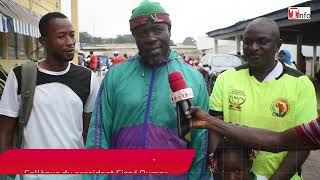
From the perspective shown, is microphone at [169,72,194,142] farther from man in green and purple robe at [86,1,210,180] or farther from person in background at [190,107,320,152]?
man in green and purple robe at [86,1,210,180]

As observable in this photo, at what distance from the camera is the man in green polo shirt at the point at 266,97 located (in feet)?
7.79

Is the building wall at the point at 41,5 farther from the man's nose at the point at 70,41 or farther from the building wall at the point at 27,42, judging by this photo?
the man's nose at the point at 70,41

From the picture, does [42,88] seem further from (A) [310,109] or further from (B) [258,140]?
(A) [310,109]

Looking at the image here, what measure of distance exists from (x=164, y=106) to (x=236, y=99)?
0.46 m

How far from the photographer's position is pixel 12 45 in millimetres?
12922

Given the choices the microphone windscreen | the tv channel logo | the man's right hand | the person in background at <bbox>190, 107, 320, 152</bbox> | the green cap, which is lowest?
the person in background at <bbox>190, 107, 320, 152</bbox>

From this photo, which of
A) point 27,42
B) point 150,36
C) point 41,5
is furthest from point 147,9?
point 41,5

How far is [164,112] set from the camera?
7.39ft

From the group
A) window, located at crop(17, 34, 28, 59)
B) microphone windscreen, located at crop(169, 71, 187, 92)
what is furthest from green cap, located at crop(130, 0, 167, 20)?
window, located at crop(17, 34, 28, 59)

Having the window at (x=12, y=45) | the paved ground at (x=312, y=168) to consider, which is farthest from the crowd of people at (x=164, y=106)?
the window at (x=12, y=45)

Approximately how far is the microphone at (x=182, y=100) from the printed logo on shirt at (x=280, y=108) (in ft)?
2.44

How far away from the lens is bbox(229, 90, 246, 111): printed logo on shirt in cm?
244

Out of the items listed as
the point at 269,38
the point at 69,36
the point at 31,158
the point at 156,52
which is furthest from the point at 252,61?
the point at 31,158

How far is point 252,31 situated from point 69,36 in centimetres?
117
